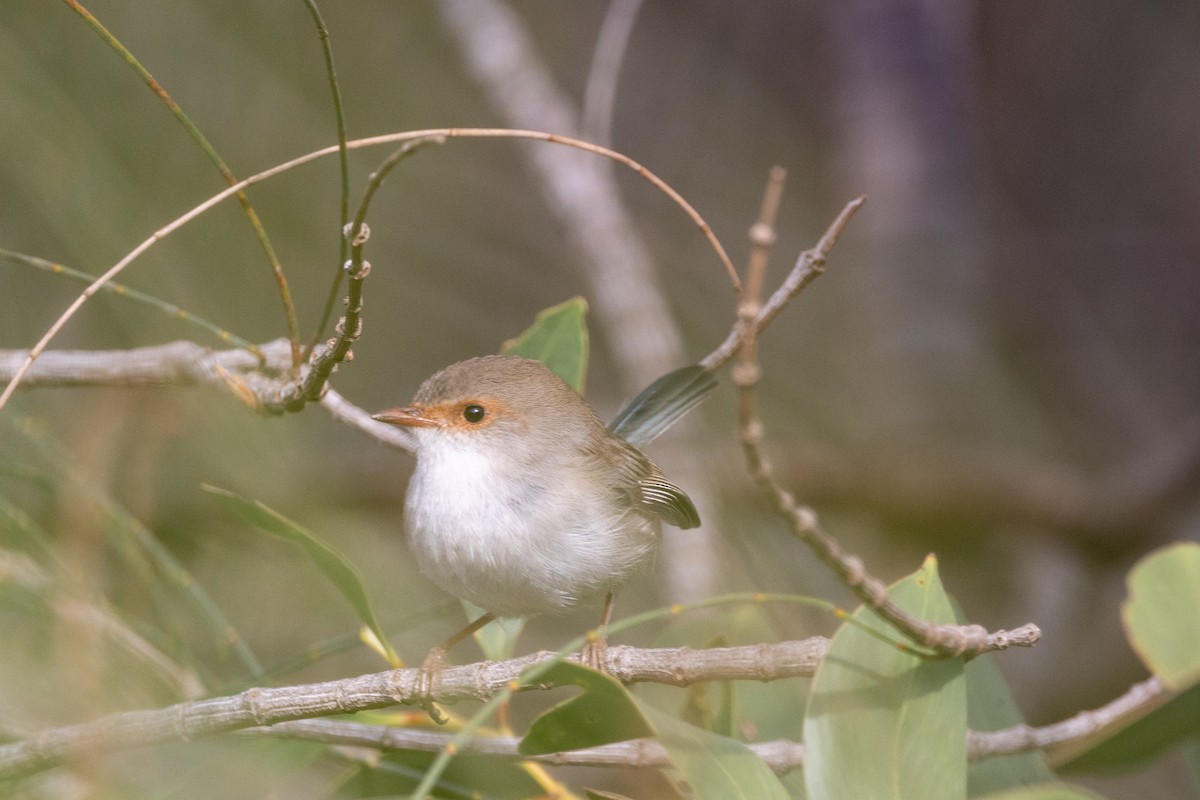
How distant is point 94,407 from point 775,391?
372 cm

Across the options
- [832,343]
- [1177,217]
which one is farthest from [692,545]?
[1177,217]

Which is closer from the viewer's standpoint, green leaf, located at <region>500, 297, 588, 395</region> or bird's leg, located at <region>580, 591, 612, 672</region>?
bird's leg, located at <region>580, 591, 612, 672</region>

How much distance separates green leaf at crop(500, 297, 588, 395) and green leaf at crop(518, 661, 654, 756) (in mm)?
1118

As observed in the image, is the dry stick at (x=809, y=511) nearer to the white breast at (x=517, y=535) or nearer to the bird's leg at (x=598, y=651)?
the bird's leg at (x=598, y=651)

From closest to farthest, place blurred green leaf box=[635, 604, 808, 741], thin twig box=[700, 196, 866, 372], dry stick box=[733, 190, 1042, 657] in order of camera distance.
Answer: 1. dry stick box=[733, 190, 1042, 657]
2. thin twig box=[700, 196, 866, 372]
3. blurred green leaf box=[635, 604, 808, 741]

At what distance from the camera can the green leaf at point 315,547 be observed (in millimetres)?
1731

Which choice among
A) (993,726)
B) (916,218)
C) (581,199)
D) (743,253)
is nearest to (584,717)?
(993,726)

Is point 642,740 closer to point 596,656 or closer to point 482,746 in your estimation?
point 596,656

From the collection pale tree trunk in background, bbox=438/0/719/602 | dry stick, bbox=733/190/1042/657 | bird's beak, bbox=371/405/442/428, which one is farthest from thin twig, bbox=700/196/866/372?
pale tree trunk in background, bbox=438/0/719/602

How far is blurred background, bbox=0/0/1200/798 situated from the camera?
3596mm

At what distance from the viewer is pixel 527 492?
2258 mm

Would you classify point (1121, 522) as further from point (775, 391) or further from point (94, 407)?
point (94, 407)

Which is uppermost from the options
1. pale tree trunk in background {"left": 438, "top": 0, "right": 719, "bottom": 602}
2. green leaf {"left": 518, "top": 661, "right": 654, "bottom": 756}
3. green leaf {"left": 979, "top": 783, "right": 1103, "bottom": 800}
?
pale tree trunk in background {"left": 438, "top": 0, "right": 719, "bottom": 602}

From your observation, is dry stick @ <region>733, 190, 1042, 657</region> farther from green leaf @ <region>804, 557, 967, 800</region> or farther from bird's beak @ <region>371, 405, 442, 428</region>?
bird's beak @ <region>371, 405, 442, 428</region>
